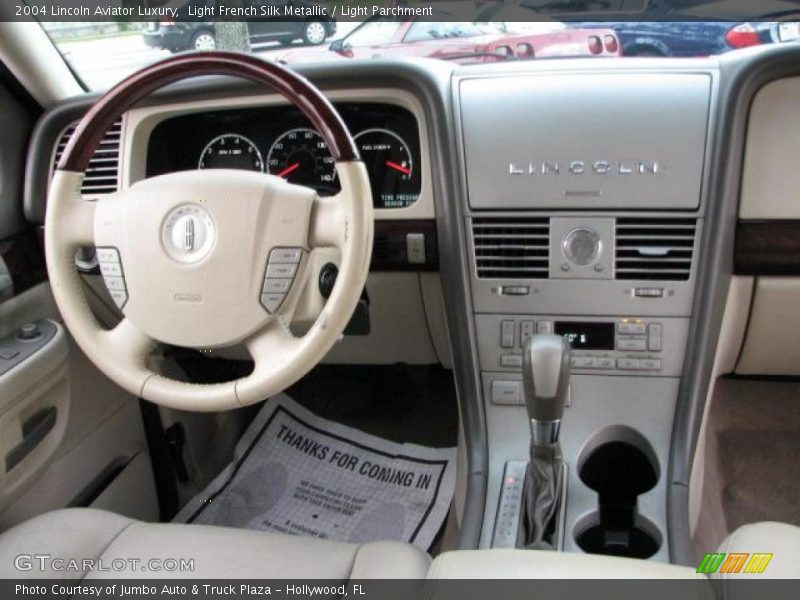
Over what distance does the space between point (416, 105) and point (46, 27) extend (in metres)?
0.82

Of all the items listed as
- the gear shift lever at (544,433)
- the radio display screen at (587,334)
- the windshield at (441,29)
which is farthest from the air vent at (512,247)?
the windshield at (441,29)

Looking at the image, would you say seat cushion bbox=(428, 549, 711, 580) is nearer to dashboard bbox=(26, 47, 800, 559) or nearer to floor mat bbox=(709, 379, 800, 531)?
dashboard bbox=(26, 47, 800, 559)

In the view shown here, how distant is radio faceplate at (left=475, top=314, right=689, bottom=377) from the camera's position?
147 centimetres

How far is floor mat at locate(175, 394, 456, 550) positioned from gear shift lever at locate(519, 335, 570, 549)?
0.44 m

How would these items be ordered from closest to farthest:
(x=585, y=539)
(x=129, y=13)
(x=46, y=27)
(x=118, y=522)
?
(x=118, y=522), (x=585, y=539), (x=129, y=13), (x=46, y=27)

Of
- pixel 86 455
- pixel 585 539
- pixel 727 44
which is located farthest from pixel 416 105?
pixel 86 455

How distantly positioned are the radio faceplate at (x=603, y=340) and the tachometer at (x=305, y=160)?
0.40 metres

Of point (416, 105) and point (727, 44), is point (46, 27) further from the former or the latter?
point (727, 44)

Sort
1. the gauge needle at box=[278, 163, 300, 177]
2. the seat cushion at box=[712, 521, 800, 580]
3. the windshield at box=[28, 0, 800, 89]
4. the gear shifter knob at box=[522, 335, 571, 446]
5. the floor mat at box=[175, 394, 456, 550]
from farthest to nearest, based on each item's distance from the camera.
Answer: the floor mat at box=[175, 394, 456, 550] → the gauge needle at box=[278, 163, 300, 177] → the windshield at box=[28, 0, 800, 89] → the gear shifter knob at box=[522, 335, 571, 446] → the seat cushion at box=[712, 521, 800, 580]

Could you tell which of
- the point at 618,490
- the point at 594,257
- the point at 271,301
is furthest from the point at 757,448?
the point at 271,301

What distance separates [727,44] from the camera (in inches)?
55.4

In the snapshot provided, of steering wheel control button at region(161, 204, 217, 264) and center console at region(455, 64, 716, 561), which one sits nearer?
steering wheel control button at region(161, 204, 217, 264)

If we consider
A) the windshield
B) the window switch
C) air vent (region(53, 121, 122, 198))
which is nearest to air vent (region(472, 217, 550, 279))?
the windshield

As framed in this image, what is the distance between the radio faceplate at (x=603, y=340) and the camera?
4.82 ft
